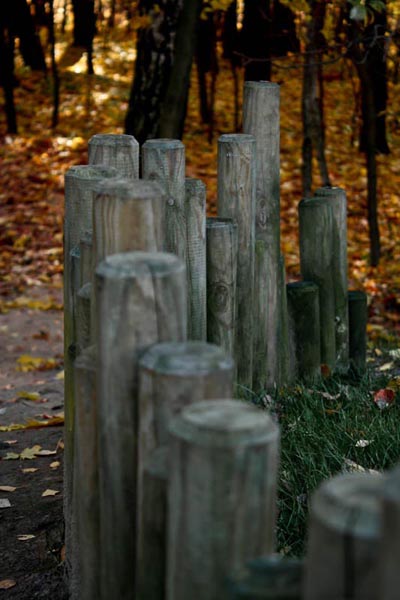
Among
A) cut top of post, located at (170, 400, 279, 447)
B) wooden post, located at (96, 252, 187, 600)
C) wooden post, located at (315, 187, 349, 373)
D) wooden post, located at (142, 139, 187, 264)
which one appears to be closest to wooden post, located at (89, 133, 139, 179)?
wooden post, located at (142, 139, 187, 264)

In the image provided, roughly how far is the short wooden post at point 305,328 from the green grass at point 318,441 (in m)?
0.29

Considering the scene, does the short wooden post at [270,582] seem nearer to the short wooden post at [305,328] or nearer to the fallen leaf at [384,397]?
the fallen leaf at [384,397]

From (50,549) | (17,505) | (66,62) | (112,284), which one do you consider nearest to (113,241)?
(112,284)

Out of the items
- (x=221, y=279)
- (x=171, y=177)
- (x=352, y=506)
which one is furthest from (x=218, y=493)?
(x=221, y=279)

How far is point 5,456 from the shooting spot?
409 centimetres

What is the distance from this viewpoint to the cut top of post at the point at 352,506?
1.35 m

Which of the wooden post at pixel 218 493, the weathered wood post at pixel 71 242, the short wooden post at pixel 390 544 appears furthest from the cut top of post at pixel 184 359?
the weathered wood post at pixel 71 242

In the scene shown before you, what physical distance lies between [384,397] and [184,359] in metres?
2.24

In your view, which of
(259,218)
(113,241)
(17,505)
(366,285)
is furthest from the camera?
(366,285)

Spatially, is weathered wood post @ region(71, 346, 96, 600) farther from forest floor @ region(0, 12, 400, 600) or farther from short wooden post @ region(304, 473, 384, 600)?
short wooden post @ region(304, 473, 384, 600)

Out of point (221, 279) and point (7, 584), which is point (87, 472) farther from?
point (221, 279)

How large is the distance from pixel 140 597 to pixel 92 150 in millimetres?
1705

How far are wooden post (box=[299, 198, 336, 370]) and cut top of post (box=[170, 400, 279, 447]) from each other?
2.89 m

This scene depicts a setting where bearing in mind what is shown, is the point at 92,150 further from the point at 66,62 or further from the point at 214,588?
the point at 66,62
